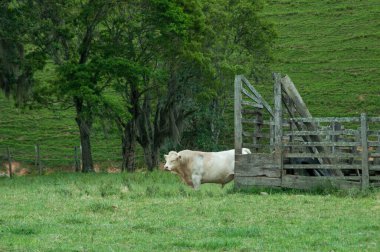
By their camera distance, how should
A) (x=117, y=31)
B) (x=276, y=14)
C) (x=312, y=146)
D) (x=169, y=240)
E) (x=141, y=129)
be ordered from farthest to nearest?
(x=276, y=14)
(x=141, y=129)
(x=117, y=31)
(x=312, y=146)
(x=169, y=240)

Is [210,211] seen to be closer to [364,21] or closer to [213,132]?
[213,132]

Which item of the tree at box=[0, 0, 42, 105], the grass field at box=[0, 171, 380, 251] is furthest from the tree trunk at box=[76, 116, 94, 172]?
the grass field at box=[0, 171, 380, 251]

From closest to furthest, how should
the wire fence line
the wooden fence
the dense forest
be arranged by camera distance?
the wooden fence → the dense forest → the wire fence line

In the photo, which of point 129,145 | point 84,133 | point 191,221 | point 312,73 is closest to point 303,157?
point 191,221

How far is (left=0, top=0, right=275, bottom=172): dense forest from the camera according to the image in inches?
1318

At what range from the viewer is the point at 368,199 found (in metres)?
16.1

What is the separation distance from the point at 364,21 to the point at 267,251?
Answer: 6589 centimetres

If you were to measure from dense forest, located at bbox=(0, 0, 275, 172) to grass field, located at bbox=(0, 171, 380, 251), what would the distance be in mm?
15881

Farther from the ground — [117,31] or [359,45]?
[359,45]

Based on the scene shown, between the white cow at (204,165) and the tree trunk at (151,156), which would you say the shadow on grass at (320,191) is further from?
the tree trunk at (151,156)

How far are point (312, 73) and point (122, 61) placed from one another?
113ft

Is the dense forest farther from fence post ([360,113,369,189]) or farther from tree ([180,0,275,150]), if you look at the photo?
fence post ([360,113,369,189])

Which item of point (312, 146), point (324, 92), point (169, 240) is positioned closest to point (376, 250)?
point (169, 240)

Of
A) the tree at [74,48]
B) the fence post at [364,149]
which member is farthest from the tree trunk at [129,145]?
the fence post at [364,149]
